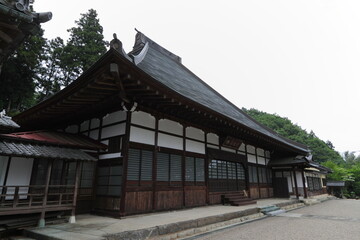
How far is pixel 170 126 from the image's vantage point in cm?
901

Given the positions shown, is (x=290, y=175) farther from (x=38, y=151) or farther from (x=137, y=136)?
(x=38, y=151)

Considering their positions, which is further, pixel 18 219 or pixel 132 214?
pixel 132 214

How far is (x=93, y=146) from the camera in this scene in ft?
24.5

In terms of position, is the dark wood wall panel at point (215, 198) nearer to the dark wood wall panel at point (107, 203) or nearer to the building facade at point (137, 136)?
the building facade at point (137, 136)

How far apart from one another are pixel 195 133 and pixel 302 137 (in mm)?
46604

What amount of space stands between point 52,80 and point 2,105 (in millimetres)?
5494

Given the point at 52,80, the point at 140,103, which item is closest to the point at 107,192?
the point at 140,103

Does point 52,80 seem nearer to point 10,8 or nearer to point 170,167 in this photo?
point 170,167

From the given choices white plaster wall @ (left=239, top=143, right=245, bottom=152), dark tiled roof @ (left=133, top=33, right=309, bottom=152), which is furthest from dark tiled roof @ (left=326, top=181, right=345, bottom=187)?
white plaster wall @ (left=239, top=143, right=245, bottom=152)

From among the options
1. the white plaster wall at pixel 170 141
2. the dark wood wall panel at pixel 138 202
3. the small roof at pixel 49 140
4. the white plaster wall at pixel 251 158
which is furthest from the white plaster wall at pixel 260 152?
the small roof at pixel 49 140

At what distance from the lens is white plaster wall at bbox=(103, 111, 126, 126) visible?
7.72 m

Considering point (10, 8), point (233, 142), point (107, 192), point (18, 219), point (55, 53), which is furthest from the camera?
point (55, 53)

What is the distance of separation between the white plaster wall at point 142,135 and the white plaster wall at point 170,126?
60 centimetres

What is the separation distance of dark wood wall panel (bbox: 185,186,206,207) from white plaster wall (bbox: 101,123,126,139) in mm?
3625
